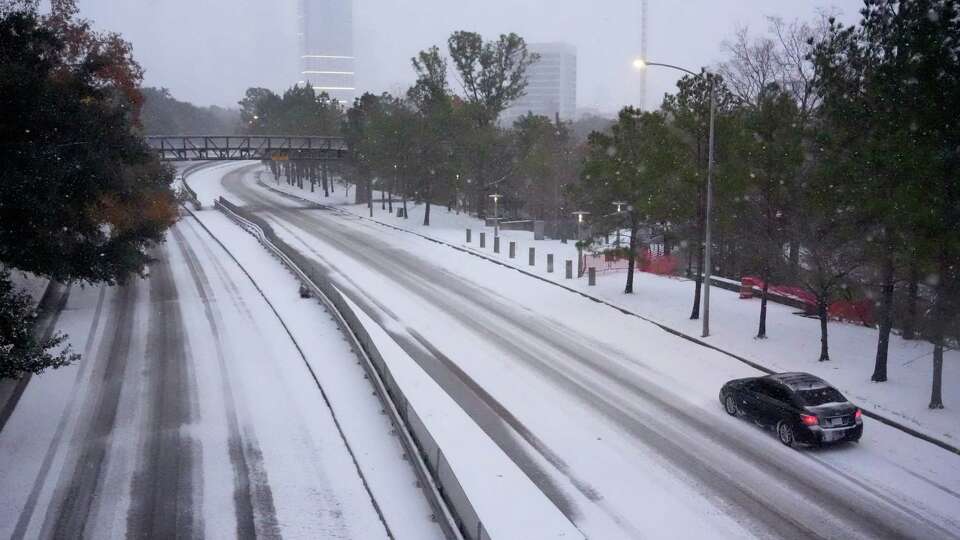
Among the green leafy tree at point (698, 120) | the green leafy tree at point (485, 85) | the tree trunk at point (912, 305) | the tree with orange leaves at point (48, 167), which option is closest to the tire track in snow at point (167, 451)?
the tree with orange leaves at point (48, 167)

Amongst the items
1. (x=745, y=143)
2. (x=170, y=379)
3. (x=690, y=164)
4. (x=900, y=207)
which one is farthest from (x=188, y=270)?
(x=900, y=207)

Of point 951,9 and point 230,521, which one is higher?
point 951,9

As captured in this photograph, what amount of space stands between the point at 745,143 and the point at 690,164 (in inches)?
154

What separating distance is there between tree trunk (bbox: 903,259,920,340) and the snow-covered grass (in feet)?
1.07

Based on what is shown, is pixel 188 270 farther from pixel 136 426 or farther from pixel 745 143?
pixel 745 143

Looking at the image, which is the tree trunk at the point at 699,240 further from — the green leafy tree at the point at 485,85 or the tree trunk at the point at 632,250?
the green leafy tree at the point at 485,85

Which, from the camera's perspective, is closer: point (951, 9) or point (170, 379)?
point (951, 9)

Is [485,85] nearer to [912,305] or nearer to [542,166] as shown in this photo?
[542,166]

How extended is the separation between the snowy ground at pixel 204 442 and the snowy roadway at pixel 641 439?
2721mm

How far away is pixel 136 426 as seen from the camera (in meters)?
15.3

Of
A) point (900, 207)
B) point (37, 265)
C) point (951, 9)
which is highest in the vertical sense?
point (951, 9)

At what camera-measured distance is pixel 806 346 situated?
21.8 meters

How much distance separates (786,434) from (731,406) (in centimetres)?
175

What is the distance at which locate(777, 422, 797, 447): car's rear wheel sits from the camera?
47.7 ft
